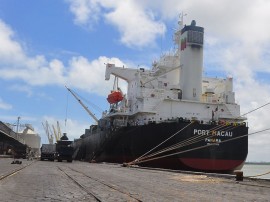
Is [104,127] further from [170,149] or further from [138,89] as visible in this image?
[170,149]

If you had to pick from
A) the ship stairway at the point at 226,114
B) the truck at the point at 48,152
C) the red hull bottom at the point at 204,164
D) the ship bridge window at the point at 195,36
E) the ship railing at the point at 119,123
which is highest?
the ship bridge window at the point at 195,36

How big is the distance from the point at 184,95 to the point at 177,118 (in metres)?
4.06

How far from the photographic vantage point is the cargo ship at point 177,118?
30.4 m

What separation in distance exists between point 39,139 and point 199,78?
114m

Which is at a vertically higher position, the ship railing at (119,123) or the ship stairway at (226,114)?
the ship stairway at (226,114)

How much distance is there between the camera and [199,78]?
35469mm

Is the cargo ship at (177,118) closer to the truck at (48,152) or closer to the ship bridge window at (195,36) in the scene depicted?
the ship bridge window at (195,36)

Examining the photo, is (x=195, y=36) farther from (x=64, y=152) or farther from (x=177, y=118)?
(x=64, y=152)

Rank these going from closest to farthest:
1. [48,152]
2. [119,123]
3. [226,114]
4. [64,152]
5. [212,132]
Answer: [212,132] < [226,114] < [119,123] < [64,152] < [48,152]

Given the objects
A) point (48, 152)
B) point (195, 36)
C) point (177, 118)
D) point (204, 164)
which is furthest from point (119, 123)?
point (48, 152)

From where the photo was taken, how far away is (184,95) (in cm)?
3572

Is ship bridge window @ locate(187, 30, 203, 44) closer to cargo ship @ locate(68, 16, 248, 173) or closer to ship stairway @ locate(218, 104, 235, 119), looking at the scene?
cargo ship @ locate(68, 16, 248, 173)

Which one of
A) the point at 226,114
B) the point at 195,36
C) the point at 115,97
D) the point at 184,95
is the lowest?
the point at 226,114

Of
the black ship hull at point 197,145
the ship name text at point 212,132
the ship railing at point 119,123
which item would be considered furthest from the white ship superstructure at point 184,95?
the ship name text at point 212,132
